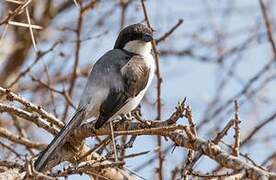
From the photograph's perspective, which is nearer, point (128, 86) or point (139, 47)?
point (128, 86)

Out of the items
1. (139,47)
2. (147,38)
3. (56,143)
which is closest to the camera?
(56,143)

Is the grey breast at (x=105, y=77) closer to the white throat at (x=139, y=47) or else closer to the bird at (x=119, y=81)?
the bird at (x=119, y=81)

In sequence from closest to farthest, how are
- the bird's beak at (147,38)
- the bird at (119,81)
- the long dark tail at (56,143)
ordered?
the long dark tail at (56,143), the bird at (119,81), the bird's beak at (147,38)

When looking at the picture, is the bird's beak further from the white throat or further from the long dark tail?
the long dark tail

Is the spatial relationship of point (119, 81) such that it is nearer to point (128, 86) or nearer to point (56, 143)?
point (128, 86)

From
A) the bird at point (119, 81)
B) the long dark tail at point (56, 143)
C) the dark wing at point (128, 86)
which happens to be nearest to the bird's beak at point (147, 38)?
the bird at point (119, 81)

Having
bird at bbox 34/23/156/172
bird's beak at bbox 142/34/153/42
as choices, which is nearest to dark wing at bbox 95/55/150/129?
bird at bbox 34/23/156/172

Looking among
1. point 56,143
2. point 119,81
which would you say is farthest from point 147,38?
point 56,143

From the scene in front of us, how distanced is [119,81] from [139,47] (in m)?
0.58

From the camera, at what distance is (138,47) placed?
4.75 metres

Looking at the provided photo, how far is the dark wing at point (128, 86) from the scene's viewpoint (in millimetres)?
4000

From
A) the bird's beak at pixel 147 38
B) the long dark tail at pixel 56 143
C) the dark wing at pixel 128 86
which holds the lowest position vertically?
the long dark tail at pixel 56 143

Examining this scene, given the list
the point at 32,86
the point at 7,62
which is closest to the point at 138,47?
the point at 32,86

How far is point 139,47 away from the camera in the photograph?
15.6 ft
